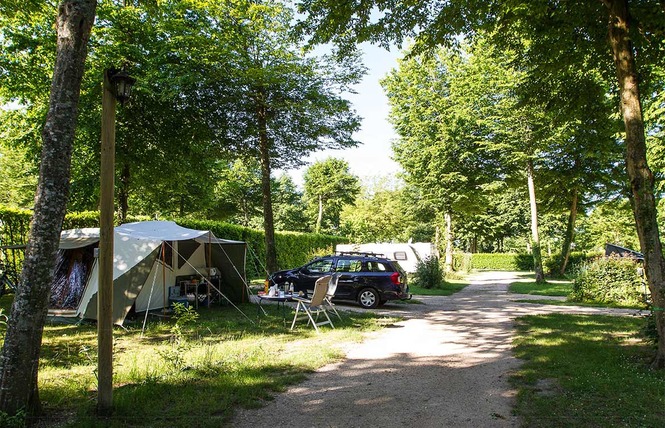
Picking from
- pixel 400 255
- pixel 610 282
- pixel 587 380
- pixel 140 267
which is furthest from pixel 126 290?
pixel 400 255

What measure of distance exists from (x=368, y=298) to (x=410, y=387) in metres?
7.67

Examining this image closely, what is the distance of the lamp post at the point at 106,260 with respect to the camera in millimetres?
4055

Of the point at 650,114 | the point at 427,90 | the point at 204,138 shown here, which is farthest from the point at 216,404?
the point at 427,90

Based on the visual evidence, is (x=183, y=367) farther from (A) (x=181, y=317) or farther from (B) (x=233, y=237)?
(B) (x=233, y=237)

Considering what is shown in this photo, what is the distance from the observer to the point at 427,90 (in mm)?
27672

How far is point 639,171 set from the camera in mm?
5586

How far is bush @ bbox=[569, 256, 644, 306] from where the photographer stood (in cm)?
1370

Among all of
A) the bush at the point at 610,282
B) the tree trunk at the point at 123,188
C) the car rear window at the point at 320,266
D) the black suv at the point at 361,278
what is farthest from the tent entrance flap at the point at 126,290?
the bush at the point at 610,282

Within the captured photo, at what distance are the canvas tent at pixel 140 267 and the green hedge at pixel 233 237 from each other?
3.66ft

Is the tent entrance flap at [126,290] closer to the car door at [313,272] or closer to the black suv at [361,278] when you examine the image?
the black suv at [361,278]

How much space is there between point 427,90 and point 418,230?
1169 inches

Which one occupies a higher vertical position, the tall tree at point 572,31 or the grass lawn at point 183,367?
the tall tree at point 572,31

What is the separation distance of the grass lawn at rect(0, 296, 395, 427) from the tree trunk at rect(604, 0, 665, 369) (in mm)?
4239

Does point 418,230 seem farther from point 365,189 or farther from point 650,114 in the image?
point 650,114
